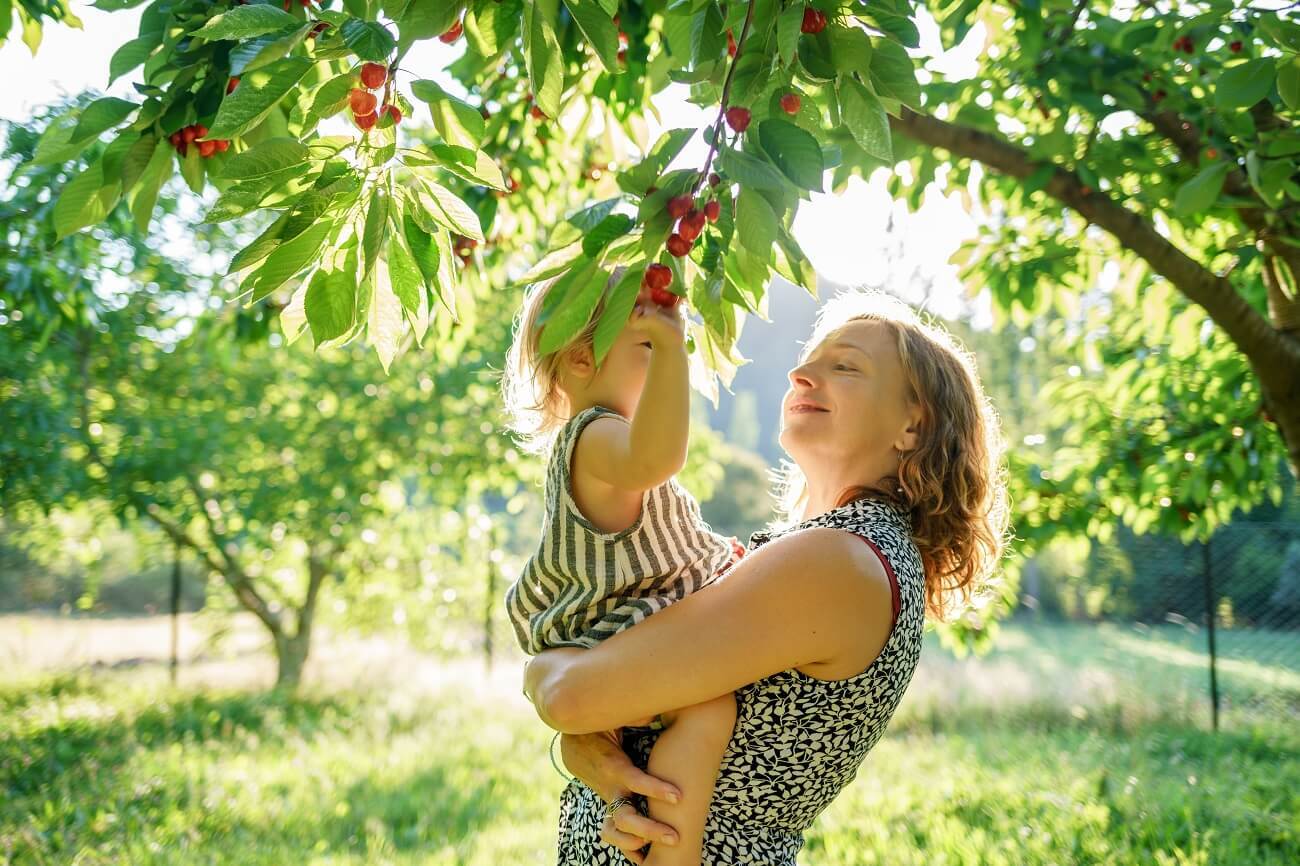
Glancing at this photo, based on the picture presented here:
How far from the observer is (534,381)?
66.0 inches

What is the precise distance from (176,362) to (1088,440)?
739 cm

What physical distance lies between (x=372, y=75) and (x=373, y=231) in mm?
165

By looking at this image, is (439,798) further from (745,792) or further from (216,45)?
(216,45)

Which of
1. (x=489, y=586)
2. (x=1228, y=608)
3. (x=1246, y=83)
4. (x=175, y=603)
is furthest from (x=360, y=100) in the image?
(x=1228, y=608)

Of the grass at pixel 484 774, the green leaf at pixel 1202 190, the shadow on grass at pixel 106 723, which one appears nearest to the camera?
the green leaf at pixel 1202 190

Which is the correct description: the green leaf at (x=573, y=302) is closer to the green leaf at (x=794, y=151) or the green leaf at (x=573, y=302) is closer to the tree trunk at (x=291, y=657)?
the green leaf at (x=794, y=151)

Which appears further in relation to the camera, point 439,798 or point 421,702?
point 421,702

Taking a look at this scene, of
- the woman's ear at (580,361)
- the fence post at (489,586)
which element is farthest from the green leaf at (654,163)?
the fence post at (489,586)

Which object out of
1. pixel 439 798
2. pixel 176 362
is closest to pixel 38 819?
pixel 439 798

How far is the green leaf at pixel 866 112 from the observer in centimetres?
112

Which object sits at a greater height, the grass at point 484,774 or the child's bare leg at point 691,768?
the child's bare leg at point 691,768

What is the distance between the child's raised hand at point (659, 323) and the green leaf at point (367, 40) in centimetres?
37

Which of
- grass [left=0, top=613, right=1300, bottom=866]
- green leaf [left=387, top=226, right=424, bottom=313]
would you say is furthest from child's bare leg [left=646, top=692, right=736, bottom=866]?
grass [left=0, top=613, right=1300, bottom=866]

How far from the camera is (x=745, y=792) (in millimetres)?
1362
